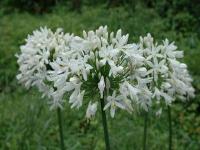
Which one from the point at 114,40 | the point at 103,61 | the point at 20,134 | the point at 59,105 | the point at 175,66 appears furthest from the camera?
the point at 20,134

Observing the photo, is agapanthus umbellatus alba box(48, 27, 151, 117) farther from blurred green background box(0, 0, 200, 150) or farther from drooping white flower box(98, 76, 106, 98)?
blurred green background box(0, 0, 200, 150)

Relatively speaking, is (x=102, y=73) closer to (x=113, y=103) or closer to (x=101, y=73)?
(x=101, y=73)

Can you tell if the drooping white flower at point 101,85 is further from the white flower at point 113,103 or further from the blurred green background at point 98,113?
the blurred green background at point 98,113

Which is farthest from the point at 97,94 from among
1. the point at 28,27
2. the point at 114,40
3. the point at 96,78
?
the point at 28,27

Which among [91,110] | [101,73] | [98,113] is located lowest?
[91,110]

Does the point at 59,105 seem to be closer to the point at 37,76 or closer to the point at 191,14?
the point at 37,76

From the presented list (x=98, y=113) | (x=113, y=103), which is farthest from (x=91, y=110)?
(x=98, y=113)

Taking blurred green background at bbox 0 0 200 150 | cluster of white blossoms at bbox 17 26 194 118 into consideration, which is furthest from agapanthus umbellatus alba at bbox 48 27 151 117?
blurred green background at bbox 0 0 200 150

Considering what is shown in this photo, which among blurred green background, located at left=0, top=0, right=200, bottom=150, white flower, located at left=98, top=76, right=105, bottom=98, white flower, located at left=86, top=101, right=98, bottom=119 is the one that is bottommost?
white flower, located at left=86, top=101, right=98, bottom=119
